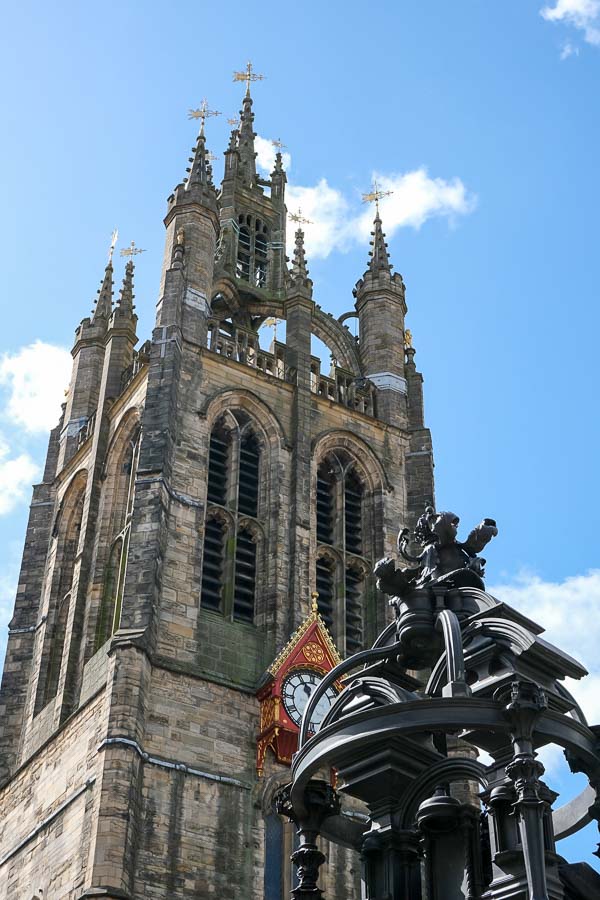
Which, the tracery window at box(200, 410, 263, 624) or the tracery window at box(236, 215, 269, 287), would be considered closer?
the tracery window at box(200, 410, 263, 624)

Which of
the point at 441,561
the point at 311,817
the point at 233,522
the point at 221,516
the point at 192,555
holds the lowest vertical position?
the point at 311,817

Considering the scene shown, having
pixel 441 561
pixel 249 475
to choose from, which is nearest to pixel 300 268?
pixel 249 475

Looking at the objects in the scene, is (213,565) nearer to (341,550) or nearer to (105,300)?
(341,550)

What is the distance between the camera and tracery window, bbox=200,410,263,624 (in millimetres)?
29500

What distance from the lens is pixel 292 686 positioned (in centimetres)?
2741

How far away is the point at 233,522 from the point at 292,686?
4871mm

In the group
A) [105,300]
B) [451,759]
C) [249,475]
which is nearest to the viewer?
[451,759]

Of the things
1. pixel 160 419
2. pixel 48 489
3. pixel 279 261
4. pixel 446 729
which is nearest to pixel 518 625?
pixel 446 729

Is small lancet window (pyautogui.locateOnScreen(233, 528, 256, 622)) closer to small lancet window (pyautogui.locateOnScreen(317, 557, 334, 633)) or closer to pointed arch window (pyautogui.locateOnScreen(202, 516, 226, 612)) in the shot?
pointed arch window (pyautogui.locateOnScreen(202, 516, 226, 612))

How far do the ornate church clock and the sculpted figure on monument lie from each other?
16.9 meters

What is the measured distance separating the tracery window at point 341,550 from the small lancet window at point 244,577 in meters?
1.93

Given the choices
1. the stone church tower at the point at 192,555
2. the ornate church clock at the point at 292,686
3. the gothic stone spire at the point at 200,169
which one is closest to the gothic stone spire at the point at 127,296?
the stone church tower at the point at 192,555

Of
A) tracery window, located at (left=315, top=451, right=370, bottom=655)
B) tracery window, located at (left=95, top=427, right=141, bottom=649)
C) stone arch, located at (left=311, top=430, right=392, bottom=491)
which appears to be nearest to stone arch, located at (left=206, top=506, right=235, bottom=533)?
tracery window, located at (left=95, top=427, right=141, bottom=649)

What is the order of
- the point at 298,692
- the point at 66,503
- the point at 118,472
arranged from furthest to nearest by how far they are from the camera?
the point at 66,503 → the point at 118,472 → the point at 298,692
